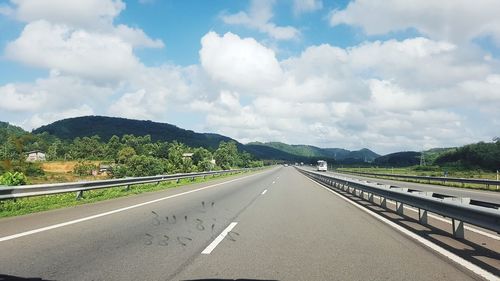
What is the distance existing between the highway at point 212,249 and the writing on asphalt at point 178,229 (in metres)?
0.02

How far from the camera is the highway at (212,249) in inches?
226

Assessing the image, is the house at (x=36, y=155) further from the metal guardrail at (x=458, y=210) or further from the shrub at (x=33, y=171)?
the metal guardrail at (x=458, y=210)

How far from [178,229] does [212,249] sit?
96.0 inches

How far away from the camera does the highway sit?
18.9 feet

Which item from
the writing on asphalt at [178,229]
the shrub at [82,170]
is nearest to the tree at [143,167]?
the shrub at [82,170]

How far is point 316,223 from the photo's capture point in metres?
10.8

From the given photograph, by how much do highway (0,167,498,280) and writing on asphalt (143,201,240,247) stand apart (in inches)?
0.8

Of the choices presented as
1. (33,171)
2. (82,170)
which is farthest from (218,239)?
(82,170)

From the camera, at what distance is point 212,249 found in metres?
7.39

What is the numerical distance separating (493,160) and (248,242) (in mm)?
107286

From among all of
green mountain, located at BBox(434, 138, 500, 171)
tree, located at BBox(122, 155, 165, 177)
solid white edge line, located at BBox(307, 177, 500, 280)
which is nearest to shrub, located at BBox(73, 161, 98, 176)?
tree, located at BBox(122, 155, 165, 177)

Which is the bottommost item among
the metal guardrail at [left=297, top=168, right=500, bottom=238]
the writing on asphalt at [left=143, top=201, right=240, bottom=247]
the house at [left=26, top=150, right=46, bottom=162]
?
the writing on asphalt at [left=143, top=201, right=240, bottom=247]

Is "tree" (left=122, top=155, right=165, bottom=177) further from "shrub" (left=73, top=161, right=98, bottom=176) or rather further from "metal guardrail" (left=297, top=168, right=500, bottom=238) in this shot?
"metal guardrail" (left=297, top=168, right=500, bottom=238)

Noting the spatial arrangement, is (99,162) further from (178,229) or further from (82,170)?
(178,229)
